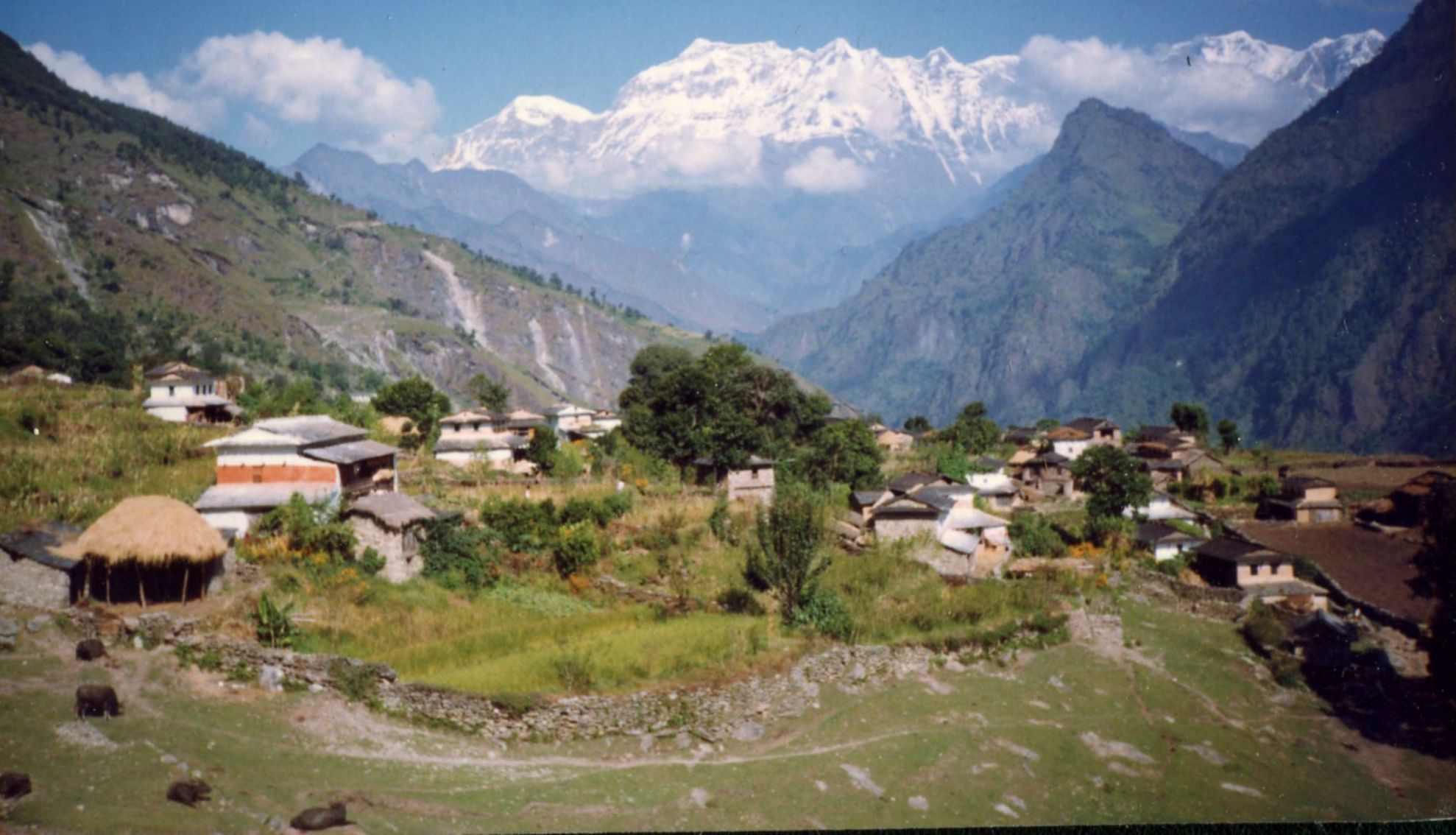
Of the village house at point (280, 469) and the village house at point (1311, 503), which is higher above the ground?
the village house at point (280, 469)

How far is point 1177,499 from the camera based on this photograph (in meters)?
27.6

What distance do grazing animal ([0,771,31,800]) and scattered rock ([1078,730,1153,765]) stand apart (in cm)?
996

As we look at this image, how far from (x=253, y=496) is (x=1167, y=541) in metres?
21.8

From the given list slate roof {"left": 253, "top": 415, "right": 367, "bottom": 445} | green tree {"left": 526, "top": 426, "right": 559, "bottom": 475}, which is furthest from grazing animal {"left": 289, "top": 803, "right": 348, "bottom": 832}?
green tree {"left": 526, "top": 426, "right": 559, "bottom": 475}

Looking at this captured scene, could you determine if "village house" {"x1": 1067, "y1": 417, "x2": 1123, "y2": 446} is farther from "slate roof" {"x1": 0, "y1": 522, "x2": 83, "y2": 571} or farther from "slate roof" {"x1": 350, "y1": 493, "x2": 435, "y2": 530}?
"slate roof" {"x1": 0, "y1": 522, "x2": 83, "y2": 571}

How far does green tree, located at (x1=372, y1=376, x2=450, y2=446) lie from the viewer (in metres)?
23.6

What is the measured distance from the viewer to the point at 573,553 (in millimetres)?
12703

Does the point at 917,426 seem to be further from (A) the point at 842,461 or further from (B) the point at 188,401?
(B) the point at 188,401

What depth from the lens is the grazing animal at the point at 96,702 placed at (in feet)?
21.2

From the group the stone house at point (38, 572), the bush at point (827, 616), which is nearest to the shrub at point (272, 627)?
the stone house at point (38, 572)

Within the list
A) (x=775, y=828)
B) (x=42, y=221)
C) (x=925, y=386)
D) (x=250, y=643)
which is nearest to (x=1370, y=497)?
(x=775, y=828)

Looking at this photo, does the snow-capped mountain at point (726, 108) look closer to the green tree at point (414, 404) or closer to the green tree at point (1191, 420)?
the green tree at point (414, 404)

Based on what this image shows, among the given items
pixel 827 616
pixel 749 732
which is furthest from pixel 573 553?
pixel 749 732

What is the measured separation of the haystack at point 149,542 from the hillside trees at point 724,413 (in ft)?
44.2
